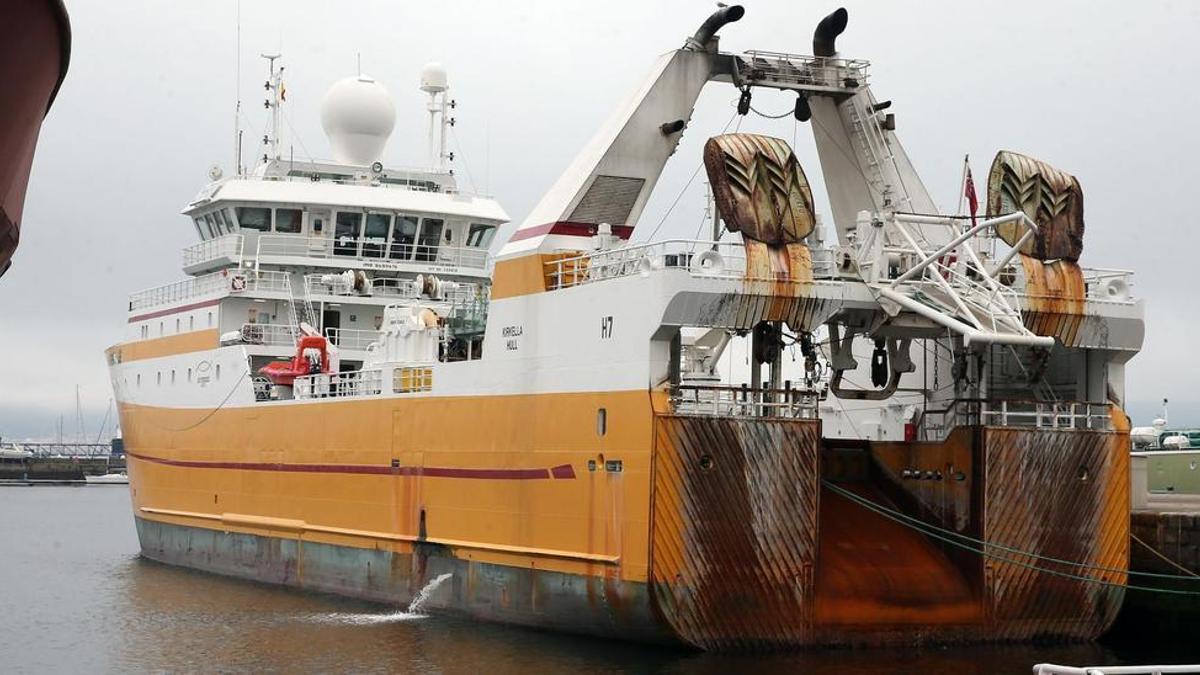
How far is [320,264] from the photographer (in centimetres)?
3116

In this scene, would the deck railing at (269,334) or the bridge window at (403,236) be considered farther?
the bridge window at (403,236)

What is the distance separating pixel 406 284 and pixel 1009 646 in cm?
1496

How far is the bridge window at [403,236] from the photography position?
3203 cm

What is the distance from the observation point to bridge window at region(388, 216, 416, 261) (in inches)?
1261

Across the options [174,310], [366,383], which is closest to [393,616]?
[366,383]

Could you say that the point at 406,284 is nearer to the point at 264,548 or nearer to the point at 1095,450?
the point at 264,548

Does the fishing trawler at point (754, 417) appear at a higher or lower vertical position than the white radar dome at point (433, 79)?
lower

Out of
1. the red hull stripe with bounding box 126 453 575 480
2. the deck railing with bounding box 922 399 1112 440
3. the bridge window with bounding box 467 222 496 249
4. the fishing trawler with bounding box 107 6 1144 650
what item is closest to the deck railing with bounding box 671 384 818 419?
the fishing trawler with bounding box 107 6 1144 650

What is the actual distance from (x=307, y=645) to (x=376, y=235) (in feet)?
40.4

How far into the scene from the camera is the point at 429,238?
32.3m

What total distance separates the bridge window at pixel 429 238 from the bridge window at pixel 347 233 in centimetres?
121

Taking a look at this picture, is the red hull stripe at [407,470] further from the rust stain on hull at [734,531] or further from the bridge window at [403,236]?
the bridge window at [403,236]

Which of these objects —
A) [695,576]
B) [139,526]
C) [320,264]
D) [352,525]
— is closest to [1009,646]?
[695,576]

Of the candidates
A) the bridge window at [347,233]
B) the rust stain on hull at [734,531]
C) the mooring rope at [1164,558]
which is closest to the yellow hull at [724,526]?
the rust stain on hull at [734,531]
